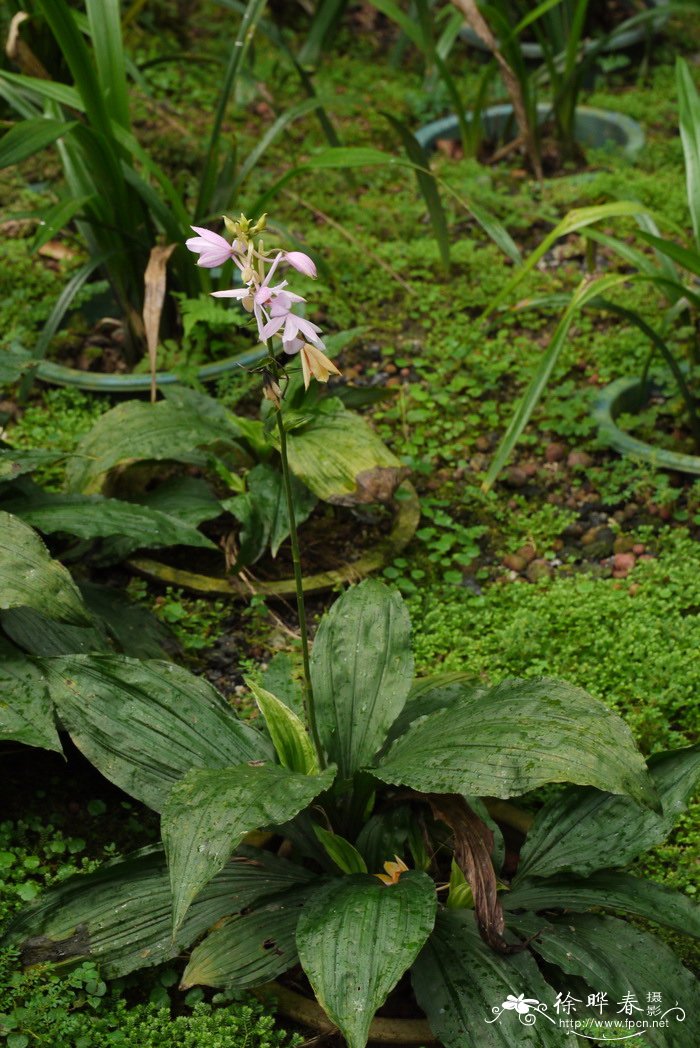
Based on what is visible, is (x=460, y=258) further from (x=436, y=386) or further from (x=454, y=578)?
(x=454, y=578)

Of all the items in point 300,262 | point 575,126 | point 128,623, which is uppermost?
point 300,262

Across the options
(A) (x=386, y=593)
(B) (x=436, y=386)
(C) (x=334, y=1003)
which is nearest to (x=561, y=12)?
(B) (x=436, y=386)

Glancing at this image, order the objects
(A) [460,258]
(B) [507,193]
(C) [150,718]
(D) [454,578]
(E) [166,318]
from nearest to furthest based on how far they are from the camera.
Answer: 1. (C) [150,718]
2. (D) [454,578]
3. (E) [166,318]
4. (A) [460,258]
5. (B) [507,193]

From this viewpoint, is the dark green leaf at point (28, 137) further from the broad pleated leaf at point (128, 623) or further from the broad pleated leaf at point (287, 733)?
the broad pleated leaf at point (287, 733)

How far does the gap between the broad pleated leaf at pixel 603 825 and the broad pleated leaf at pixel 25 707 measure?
3.06ft

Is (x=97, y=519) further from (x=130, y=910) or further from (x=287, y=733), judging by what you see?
(x=130, y=910)

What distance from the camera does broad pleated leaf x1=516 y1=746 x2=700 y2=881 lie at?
7.02 feet

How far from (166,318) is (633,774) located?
2482 mm

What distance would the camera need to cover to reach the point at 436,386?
12.9ft

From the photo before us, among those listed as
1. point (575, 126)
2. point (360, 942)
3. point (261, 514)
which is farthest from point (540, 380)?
point (575, 126)

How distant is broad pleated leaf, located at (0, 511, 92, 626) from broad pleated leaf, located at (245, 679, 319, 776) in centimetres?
40

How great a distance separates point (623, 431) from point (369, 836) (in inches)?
74.7

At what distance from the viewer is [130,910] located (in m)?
2.13

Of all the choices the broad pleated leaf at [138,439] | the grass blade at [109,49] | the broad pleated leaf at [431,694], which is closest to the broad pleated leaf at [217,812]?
the broad pleated leaf at [431,694]
